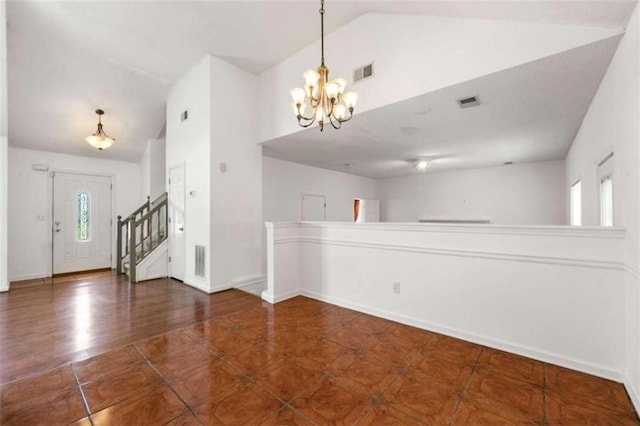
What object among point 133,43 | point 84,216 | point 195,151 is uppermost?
point 133,43

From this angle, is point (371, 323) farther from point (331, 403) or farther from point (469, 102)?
point (469, 102)

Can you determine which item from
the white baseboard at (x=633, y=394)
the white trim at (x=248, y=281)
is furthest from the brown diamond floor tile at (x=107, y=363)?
the white baseboard at (x=633, y=394)

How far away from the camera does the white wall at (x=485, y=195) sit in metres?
6.39

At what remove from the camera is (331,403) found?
185cm

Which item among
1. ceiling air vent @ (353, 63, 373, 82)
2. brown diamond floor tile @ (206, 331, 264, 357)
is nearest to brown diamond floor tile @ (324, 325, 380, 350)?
brown diamond floor tile @ (206, 331, 264, 357)

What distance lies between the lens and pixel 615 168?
2.17 metres

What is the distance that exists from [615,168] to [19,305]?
708 cm

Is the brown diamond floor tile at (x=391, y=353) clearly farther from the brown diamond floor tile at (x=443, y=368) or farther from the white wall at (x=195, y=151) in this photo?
the white wall at (x=195, y=151)

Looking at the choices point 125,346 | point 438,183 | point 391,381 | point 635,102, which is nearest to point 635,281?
point 635,102

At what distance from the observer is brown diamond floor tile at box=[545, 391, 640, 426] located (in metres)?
1.67

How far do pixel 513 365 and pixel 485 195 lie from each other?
5.98 metres

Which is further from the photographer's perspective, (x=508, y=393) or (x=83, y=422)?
(x=508, y=393)

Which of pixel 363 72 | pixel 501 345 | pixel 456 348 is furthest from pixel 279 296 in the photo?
pixel 363 72

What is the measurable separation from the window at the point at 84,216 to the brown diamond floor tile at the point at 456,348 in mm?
7613
